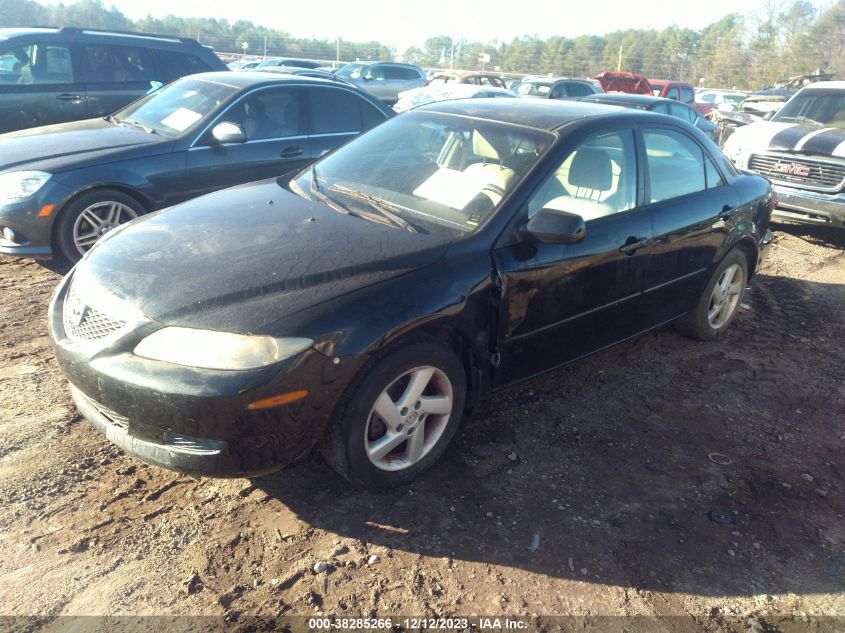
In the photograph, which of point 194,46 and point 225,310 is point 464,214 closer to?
point 225,310

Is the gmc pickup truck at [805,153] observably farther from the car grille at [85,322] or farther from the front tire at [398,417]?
the car grille at [85,322]

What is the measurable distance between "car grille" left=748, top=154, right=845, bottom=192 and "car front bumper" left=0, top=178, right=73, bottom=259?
7.69 meters

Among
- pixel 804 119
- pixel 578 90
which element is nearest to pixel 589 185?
pixel 804 119

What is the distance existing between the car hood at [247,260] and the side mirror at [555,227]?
1.44 ft

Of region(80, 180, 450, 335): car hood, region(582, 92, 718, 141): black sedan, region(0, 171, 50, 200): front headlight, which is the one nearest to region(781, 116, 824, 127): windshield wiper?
region(582, 92, 718, 141): black sedan

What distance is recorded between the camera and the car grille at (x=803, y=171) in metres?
7.37

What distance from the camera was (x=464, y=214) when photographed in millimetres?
3188

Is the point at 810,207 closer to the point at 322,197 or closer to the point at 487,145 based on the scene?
the point at 487,145

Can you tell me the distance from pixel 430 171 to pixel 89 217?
122 inches

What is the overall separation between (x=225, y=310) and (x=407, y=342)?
0.75 meters

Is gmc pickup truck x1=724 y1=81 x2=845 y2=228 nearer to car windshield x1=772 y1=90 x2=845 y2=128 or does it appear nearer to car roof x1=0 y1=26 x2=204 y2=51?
car windshield x1=772 y1=90 x2=845 y2=128

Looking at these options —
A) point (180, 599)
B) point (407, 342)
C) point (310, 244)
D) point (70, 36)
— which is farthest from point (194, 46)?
point (180, 599)

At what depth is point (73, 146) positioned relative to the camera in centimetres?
536

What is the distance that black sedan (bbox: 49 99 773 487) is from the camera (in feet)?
8.05
